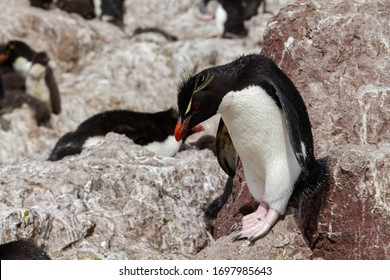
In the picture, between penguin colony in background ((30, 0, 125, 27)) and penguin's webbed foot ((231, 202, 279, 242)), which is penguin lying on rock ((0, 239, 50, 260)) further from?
penguin colony in background ((30, 0, 125, 27))

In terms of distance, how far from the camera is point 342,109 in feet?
22.6

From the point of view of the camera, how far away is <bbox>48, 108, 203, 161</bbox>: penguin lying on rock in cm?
978

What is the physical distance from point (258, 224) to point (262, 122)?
0.66m

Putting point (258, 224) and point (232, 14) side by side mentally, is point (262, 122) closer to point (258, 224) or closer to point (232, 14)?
point (258, 224)

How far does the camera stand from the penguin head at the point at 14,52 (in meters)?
13.7

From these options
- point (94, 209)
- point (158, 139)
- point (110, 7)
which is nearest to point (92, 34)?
point (110, 7)

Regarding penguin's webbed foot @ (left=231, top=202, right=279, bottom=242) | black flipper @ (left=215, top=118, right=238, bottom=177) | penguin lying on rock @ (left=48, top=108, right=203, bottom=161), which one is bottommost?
penguin lying on rock @ (left=48, top=108, right=203, bottom=161)

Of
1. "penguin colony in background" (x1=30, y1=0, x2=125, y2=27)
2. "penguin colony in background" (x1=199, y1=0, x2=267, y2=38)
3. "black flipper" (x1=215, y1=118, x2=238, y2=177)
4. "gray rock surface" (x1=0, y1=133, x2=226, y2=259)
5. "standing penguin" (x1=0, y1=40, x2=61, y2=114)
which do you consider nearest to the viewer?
"gray rock surface" (x1=0, y1=133, x2=226, y2=259)

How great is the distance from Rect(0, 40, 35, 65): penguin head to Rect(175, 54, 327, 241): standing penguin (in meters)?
8.04

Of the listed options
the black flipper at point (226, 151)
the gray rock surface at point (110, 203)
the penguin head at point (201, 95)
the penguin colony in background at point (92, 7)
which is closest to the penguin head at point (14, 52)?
the penguin colony in background at point (92, 7)

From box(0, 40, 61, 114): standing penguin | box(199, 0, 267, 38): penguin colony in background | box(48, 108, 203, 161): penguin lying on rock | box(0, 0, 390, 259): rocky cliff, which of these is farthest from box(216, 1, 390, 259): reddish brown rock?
box(199, 0, 267, 38): penguin colony in background

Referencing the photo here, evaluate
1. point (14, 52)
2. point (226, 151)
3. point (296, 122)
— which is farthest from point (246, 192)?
point (14, 52)

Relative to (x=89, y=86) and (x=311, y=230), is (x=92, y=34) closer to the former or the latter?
(x=89, y=86)

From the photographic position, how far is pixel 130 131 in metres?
9.83
